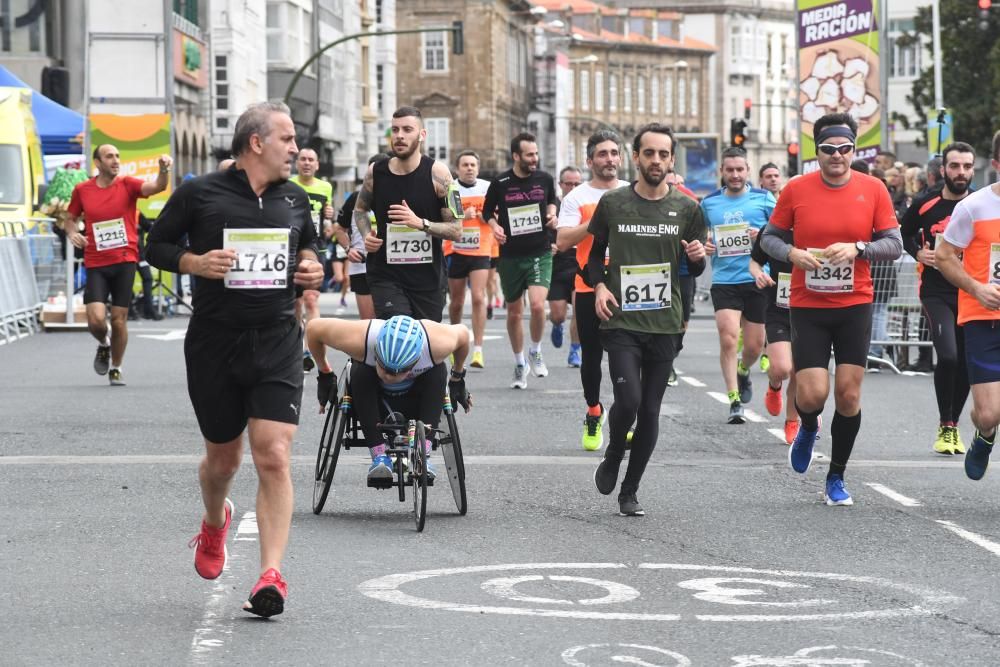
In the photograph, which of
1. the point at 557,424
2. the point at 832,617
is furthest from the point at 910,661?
the point at 557,424

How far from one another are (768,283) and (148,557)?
14.8 ft

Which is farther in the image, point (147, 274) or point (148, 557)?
point (147, 274)

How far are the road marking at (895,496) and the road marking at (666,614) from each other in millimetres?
2386

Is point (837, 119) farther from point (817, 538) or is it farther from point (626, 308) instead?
point (817, 538)

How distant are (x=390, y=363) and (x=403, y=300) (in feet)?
9.85

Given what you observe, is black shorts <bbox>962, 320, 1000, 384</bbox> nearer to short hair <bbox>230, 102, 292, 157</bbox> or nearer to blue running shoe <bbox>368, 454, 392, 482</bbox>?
blue running shoe <bbox>368, 454, 392, 482</bbox>

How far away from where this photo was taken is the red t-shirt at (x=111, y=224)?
57.0 ft

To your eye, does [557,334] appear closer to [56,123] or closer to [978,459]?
[978,459]

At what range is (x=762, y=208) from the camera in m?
15.3

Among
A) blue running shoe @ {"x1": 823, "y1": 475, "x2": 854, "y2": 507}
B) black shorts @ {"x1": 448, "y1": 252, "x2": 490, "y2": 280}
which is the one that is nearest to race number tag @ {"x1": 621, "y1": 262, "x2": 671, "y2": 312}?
blue running shoe @ {"x1": 823, "y1": 475, "x2": 854, "y2": 507}

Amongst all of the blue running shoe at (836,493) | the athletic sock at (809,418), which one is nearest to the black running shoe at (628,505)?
the blue running shoe at (836,493)

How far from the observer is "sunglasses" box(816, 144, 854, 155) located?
1039 cm

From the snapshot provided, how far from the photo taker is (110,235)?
1736 centimetres

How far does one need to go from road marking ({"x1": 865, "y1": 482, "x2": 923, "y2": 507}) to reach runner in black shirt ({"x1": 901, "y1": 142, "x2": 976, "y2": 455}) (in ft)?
6.35
